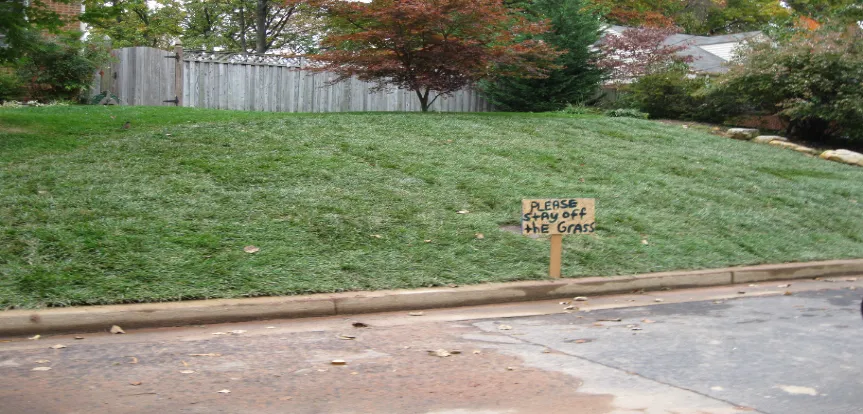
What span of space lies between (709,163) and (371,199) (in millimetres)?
7518

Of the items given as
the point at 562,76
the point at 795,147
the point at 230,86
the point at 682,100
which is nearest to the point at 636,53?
the point at 682,100

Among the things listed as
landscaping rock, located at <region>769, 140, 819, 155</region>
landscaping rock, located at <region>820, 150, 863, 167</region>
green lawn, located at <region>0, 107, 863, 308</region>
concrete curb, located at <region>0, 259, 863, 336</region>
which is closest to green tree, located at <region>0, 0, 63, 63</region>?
green lawn, located at <region>0, 107, 863, 308</region>

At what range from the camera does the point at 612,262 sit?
29.3 ft

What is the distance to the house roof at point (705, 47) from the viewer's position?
30.5m

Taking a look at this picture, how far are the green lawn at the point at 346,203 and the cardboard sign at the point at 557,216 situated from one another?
0.49m

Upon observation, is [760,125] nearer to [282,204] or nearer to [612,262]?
[612,262]

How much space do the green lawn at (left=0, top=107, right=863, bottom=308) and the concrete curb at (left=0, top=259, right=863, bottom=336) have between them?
0.19 metres

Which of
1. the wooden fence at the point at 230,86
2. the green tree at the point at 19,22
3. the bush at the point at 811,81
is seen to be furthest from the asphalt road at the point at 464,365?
the wooden fence at the point at 230,86

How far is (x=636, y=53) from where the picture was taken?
2666cm

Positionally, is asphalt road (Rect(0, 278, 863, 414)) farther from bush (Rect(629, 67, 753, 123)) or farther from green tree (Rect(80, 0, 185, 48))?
green tree (Rect(80, 0, 185, 48))

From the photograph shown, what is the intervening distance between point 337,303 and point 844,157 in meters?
14.5

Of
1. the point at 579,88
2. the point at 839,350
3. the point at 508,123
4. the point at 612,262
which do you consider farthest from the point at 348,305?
the point at 579,88

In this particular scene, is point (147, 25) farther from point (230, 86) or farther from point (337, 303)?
point (337, 303)

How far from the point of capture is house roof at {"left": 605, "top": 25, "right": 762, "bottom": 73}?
99.9 ft
